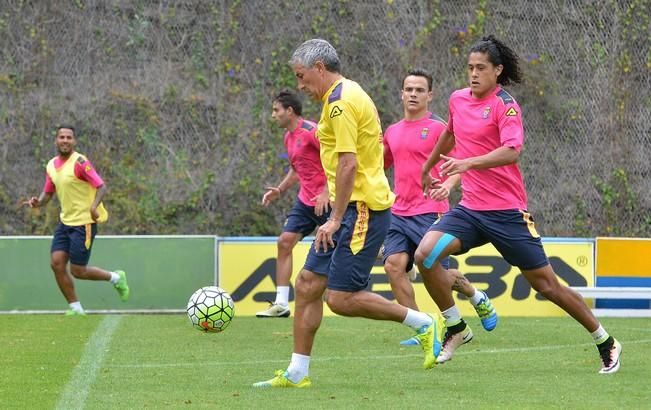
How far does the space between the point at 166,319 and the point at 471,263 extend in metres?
3.59

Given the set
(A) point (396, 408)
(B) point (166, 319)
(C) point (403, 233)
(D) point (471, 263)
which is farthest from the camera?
(D) point (471, 263)

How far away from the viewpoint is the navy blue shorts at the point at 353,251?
24.1ft

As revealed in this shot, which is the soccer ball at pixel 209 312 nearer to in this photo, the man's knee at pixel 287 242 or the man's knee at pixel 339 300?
the man's knee at pixel 339 300

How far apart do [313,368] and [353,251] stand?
158 centimetres

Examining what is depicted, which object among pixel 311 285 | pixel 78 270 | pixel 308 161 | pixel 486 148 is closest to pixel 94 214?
pixel 78 270

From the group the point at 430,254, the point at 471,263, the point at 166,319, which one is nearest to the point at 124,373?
the point at 430,254

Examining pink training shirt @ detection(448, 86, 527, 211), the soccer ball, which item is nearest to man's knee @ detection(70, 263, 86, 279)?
the soccer ball

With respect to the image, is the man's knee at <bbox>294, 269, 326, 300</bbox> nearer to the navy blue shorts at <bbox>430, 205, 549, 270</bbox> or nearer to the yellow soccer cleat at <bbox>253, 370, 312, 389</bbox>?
the yellow soccer cleat at <bbox>253, 370, 312, 389</bbox>

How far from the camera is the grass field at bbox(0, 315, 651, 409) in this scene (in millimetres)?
7027

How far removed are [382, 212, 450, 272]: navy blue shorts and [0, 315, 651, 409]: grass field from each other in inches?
30.8

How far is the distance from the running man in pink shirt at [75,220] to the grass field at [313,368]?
127 centimetres

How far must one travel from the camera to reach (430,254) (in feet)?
27.9

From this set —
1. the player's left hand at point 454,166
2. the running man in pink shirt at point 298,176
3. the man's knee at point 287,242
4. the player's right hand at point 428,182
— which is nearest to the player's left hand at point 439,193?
the player's right hand at point 428,182

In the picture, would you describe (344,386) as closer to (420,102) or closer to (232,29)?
(420,102)
